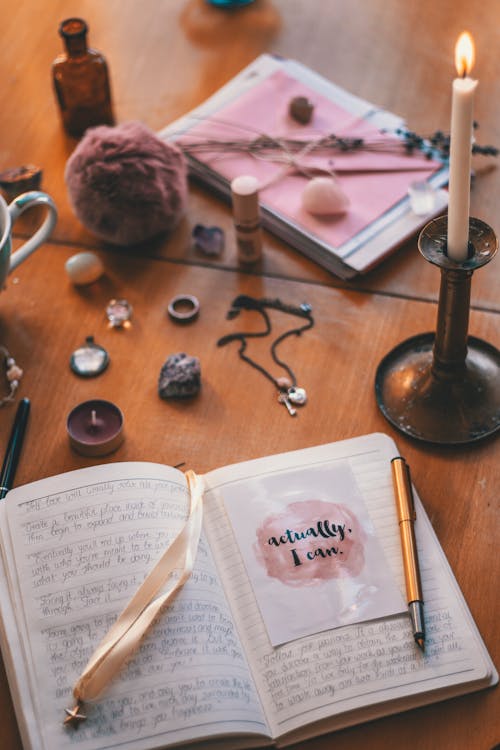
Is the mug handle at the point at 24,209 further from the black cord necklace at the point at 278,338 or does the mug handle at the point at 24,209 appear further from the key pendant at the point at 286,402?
the key pendant at the point at 286,402

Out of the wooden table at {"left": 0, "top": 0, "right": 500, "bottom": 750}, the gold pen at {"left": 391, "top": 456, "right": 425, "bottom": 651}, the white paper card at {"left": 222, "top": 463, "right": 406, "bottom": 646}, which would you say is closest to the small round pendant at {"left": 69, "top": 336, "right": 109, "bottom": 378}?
the wooden table at {"left": 0, "top": 0, "right": 500, "bottom": 750}

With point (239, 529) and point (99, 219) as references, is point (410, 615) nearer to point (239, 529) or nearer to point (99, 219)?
point (239, 529)

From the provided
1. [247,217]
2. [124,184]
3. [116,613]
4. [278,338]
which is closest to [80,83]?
[124,184]

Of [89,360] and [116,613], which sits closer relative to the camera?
[116,613]

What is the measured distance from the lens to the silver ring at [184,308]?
108 cm

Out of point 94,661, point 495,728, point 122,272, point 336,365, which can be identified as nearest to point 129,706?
point 94,661

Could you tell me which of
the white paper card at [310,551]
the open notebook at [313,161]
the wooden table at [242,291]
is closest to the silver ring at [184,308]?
the wooden table at [242,291]

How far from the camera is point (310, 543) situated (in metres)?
0.87

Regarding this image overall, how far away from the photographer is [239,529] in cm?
88

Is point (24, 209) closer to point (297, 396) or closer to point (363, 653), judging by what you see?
point (297, 396)

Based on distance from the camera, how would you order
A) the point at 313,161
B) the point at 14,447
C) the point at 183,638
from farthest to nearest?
the point at 313,161, the point at 14,447, the point at 183,638

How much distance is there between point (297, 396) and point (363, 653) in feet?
0.99

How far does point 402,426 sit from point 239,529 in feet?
0.68

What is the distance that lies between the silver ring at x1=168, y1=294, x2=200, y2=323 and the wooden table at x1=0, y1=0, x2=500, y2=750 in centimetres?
1
